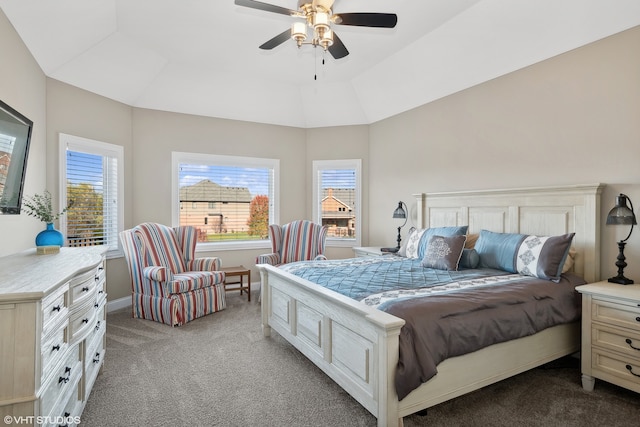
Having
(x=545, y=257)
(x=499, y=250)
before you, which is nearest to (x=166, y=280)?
(x=499, y=250)

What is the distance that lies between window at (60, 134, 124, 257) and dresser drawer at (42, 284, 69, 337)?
2550 millimetres

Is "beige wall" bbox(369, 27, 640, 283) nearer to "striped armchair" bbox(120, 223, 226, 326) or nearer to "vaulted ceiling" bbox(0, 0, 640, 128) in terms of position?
"vaulted ceiling" bbox(0, 0, 640, 128)

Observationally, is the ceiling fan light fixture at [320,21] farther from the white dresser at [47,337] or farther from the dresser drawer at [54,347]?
the dresser drawer at [54,347]

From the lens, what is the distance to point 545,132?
10.8ft

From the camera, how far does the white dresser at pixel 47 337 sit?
1.37 metres

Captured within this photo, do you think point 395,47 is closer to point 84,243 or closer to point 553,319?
point 553,319

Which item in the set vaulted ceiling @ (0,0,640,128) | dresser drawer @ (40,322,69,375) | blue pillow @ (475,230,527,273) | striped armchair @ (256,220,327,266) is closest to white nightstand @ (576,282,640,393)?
blue pillow @ (475,230,527,273)

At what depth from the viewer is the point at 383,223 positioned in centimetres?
532

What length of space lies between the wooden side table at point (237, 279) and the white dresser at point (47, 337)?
2.44 metres

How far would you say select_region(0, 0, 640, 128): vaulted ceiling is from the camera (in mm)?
2965

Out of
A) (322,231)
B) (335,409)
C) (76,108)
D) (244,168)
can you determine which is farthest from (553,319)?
(76,108)

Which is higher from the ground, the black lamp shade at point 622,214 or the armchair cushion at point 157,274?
the black lamp shade at point 622,214

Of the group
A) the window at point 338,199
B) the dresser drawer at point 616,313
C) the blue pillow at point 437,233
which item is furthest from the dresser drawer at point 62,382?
the window at point 338,199

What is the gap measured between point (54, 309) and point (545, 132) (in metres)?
3.96
